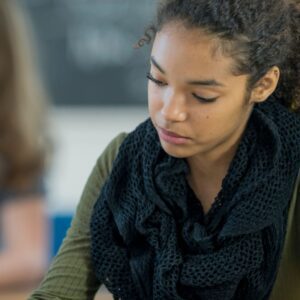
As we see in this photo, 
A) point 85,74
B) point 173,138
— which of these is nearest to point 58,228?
point 85,74

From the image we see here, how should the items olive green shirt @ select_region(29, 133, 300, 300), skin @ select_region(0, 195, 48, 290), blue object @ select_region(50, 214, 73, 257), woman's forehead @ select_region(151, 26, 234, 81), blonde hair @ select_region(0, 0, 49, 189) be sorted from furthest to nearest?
1. blue object @ select_region(50, 214, 73, 257)
2. skin @ select_region(0, 195, 48, 290)
3. blonde hair @ select_region(0, 0, 49, 189)
4. olive green shirt @ select_region(29, 133, 300, 300)
5. woman's forehead @ select_region(151, 26, 234, 81)

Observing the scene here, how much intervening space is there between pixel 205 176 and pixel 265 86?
199 millimetres

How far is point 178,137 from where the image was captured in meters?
1.34

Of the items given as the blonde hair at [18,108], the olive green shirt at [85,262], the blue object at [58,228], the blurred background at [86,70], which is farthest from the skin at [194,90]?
the blurred background at [86,70]

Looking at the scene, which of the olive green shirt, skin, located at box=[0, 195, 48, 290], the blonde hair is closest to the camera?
the olive green shirt

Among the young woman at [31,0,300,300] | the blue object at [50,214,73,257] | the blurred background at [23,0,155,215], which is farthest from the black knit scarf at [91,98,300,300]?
the blurred background at [23,0,155,215]

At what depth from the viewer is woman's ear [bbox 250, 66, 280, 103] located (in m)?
1.36

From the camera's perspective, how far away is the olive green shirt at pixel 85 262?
4.77 ft

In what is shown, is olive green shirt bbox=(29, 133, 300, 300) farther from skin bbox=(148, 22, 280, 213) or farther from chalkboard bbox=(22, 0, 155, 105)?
chalkboard bbox=(22, 0, 155, 105)

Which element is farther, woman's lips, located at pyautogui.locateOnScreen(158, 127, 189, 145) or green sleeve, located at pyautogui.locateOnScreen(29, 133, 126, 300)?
green sleeve, located at pyautogui.locateOnScreen(29, 133, 126, 300)

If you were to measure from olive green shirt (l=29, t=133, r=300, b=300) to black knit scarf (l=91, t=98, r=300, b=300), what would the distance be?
3 centimetres

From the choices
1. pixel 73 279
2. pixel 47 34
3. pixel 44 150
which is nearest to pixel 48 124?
pixel 44 150

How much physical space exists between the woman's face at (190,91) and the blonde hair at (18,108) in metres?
0.35

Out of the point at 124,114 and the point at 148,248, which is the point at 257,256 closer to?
the point at 148,248
